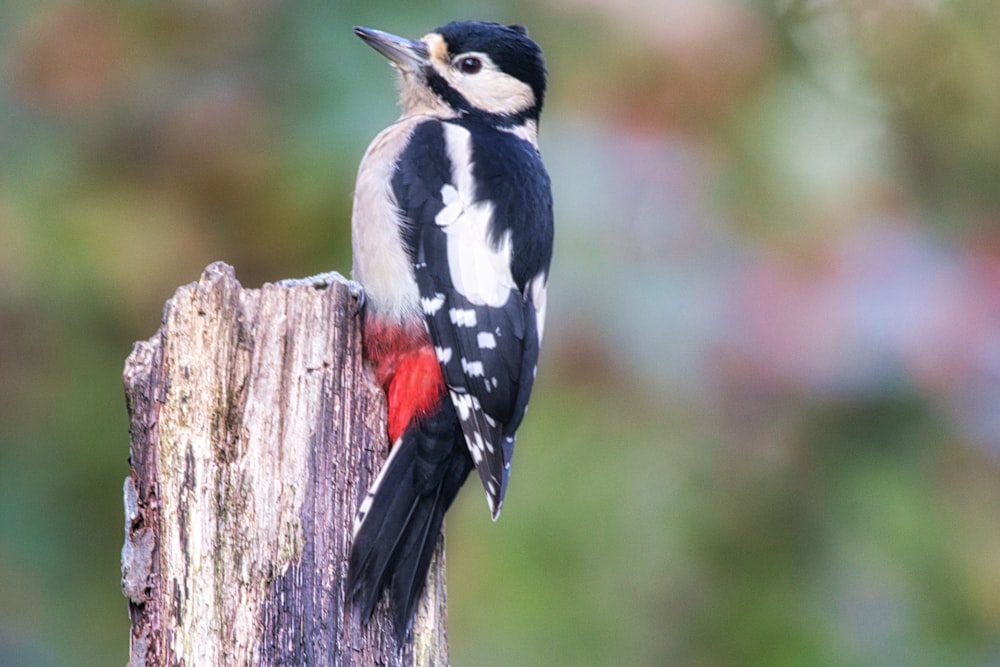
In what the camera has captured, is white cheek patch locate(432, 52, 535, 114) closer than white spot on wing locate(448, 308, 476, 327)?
No

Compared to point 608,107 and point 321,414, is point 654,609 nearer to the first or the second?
point 608,107

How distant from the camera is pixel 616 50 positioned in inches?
218

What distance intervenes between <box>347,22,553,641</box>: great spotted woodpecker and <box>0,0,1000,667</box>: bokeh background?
36.9 inches

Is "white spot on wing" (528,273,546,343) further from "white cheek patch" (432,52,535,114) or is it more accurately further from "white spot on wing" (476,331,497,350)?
"white cheek patch" (432,52,535,114)

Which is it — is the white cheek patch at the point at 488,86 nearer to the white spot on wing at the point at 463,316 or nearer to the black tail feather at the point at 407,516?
the white spot on wing at the point at 463,316

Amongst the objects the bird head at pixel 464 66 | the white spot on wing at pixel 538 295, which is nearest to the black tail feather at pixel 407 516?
the white spot on wing at pixel 538 295

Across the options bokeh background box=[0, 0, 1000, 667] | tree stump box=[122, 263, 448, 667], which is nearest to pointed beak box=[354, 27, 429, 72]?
bokeh background box=[0, 0, 1000, 667]

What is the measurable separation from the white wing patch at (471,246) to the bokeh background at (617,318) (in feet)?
4.73

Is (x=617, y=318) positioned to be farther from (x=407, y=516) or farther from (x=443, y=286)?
(x=407, y=516)

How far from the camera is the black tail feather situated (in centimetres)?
271

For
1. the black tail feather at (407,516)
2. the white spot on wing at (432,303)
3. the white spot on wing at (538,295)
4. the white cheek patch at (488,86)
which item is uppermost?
the white cheek patch at (488,86)

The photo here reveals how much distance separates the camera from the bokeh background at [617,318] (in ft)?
16.3

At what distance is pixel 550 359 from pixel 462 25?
64.8 inches

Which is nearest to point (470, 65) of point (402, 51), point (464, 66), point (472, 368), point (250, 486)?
point (464, 66)
